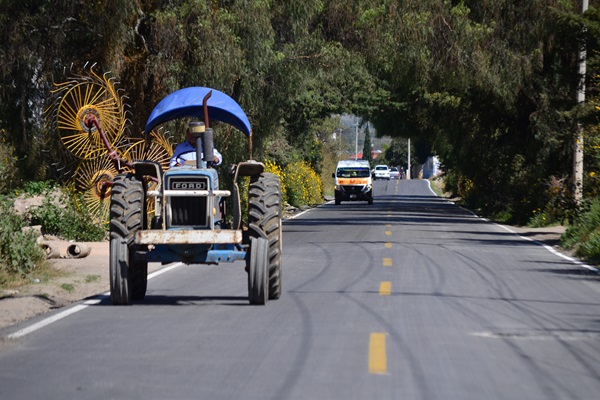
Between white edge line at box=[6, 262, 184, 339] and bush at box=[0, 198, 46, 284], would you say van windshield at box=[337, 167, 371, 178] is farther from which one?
white edge line at box=[6, 262, 184, 339]

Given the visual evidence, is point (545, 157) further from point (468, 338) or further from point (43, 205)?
point (468, 338)

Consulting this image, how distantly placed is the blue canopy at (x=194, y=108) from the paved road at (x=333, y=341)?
2.41m

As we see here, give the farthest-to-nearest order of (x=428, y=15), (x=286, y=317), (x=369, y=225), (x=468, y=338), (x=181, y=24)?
1. (x=369, y=225)
2. (x=428, y=15)
3. (x=181, y=24)
4. (x=286, y=317)
5. (x=468, y=338)

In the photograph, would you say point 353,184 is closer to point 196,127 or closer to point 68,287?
point 68,287

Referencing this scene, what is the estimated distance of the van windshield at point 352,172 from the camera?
59.7 m

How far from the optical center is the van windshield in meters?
59.7

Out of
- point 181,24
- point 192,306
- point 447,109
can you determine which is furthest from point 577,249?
point 447,109

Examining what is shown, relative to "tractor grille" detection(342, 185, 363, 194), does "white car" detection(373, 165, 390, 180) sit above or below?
below

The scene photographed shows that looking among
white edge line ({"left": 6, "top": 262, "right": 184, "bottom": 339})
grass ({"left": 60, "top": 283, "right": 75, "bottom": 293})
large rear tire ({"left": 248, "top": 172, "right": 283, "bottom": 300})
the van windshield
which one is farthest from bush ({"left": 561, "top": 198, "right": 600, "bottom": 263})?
the van windshield

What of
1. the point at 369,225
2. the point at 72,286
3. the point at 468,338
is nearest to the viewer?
the point at 468,338

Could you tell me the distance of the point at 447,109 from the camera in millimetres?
47031

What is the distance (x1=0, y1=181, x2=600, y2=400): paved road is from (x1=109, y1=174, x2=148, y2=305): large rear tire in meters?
0.27

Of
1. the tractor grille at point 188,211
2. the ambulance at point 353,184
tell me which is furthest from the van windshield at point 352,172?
the tractor grille at point 188,211

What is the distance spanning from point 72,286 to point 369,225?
817 inches
